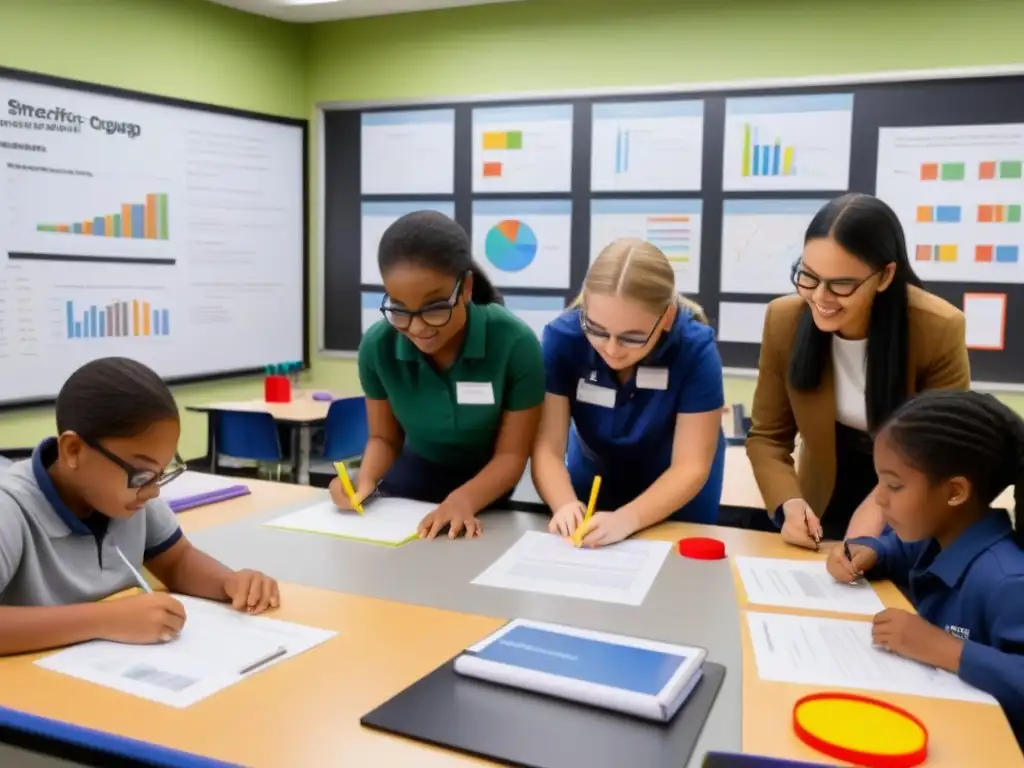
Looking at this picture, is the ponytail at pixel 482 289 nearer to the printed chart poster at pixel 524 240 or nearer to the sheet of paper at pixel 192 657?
the sheet of paper at pixel 192 657

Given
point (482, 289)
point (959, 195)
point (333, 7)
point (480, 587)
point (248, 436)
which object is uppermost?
point (333, 7)

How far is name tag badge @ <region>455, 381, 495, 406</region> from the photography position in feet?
6.04

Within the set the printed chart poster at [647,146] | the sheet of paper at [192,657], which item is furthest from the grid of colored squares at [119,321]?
the sheet of paper at [192,657]

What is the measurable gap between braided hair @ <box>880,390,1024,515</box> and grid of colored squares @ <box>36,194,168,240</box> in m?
3.82

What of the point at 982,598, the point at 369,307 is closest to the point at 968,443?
the point at 982,598

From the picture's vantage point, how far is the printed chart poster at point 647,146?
430 centimetres

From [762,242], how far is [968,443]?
3.15 meters

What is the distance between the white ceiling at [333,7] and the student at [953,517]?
392 centimetres

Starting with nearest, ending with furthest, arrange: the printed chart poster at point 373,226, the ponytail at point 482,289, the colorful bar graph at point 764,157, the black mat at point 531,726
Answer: the black mat at point 531,726, the ponytail at point 482,289, the colorful bar graph at point 764,157, the printed chart poster at point 373,226

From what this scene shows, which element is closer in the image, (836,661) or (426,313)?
(836,661)

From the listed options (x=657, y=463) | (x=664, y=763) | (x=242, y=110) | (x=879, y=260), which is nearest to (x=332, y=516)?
(x=657, y=463)

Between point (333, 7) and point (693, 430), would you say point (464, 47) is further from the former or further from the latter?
point (693, 430)

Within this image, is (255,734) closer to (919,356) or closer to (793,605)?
(793,605)

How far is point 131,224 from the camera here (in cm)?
423
